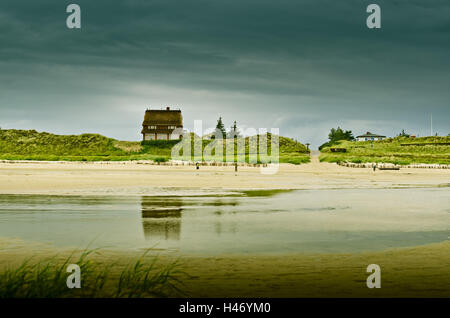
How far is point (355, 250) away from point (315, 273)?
264 cm

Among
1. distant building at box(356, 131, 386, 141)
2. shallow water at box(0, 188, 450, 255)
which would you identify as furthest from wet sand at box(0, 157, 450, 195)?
distant building at box(356, 131, 386, 141)

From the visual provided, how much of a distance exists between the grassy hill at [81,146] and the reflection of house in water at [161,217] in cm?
7062

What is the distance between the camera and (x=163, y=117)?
110 metres

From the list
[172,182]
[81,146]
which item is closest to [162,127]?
[81,146]

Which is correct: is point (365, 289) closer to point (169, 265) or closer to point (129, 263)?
point (169, 265)

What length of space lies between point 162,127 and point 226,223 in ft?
318

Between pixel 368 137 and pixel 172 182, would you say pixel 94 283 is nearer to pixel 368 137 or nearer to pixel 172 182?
pixel 172 182

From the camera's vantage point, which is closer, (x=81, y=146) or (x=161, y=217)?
(x=161, y=217)

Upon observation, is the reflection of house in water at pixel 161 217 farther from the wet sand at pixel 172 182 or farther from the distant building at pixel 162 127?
the distant building at pixel 162 127

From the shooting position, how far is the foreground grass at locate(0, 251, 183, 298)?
6.42 meters

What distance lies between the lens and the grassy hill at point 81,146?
93938 millimetres

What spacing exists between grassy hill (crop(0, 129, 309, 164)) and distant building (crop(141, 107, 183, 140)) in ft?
21.8

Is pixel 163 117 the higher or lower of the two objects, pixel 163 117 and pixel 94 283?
the higher

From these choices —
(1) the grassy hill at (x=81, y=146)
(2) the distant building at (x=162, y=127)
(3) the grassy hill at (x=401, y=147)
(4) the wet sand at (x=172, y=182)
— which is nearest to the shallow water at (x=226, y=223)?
(4) the wet sand at (x=172, y=182)
